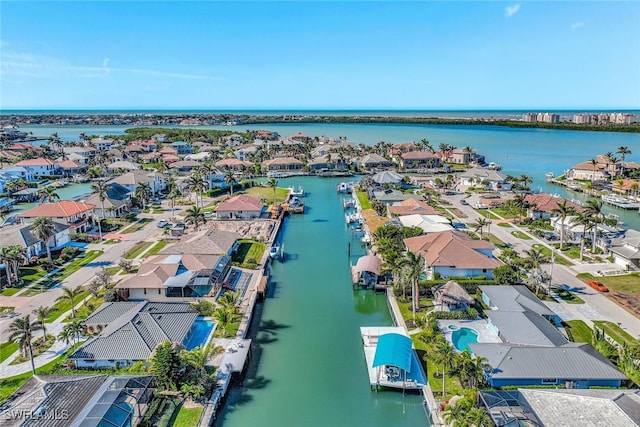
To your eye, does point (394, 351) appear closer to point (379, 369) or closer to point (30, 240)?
point (379, 369)

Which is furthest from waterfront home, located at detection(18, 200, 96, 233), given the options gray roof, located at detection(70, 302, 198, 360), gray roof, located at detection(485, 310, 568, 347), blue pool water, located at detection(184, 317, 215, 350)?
gray roof, located at detection(485, 310, 568, 347)

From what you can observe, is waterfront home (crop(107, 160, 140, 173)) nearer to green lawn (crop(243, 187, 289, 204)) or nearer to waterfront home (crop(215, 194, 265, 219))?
green lawn (crop(243, 187, 289, 204))

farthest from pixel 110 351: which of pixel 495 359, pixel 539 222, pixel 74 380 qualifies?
pixel 539 222

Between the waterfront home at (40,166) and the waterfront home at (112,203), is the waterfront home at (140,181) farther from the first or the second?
the waterfront home at (40,166)

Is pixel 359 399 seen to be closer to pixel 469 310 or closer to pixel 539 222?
pixel 469 310

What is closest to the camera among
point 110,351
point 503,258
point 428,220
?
point 110,351

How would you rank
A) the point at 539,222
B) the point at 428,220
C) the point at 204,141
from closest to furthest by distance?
the point at 428,220 < the point at 539,222 < the point at 204,141
